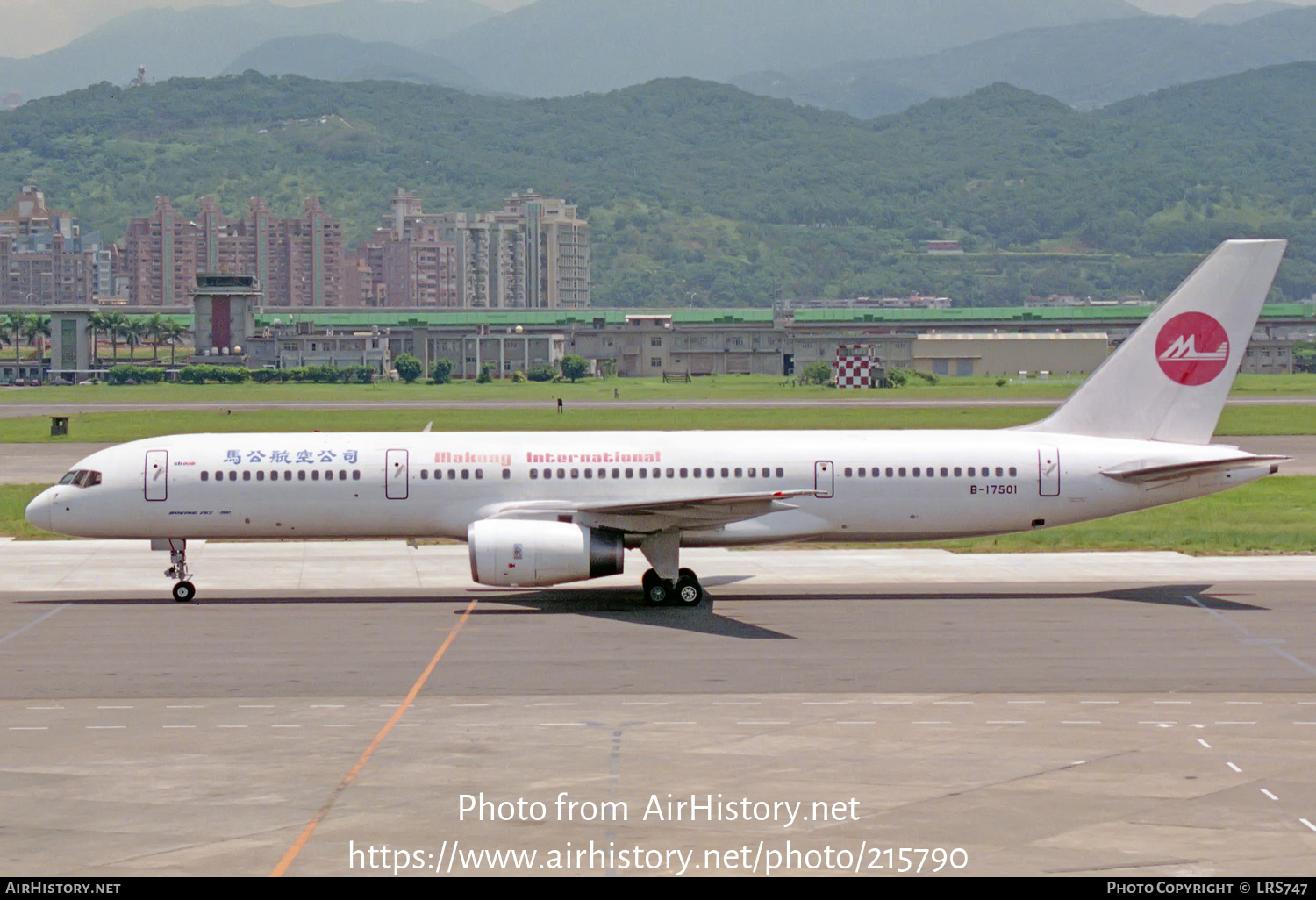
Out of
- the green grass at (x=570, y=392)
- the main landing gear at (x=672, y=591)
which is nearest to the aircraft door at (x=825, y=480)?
the main landing gear at (x=672, y=591)

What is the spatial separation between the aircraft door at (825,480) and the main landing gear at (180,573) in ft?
47.5

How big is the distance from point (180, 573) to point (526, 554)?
29.5ft

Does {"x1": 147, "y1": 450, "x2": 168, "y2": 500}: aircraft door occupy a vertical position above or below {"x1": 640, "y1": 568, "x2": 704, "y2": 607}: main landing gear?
above

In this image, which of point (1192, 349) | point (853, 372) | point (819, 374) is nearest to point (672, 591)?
point (1192, 349)

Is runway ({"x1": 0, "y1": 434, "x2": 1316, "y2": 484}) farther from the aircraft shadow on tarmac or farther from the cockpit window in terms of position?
the aircraft shadow on tarmac

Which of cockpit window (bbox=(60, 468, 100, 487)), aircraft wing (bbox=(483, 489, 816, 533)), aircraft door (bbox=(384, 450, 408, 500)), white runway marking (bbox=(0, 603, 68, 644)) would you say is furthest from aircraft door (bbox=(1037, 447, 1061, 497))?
white runway marking (bbox=(0, 603, 68, 644))

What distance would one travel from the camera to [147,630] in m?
31.1

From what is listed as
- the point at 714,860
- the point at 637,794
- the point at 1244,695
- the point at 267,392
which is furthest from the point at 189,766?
the point at 267,392

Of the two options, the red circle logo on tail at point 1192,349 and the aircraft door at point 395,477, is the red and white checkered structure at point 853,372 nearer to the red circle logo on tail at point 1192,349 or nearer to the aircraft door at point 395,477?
the red circle logo on tail at point 1192,349

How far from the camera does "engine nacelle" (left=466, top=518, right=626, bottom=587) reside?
32156 millimetres

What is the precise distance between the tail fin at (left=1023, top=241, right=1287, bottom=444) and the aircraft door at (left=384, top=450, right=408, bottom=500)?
52.9 ft

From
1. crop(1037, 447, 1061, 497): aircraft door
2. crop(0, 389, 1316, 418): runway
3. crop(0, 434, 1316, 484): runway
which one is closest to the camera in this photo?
crop(1037, 447, 1061, 497): aircraft door

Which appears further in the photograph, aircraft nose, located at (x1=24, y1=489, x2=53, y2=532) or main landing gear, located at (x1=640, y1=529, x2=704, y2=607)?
aircraft nose, located at (x1=24, y1=489, x2=53, y2=532)

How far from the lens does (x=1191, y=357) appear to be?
36469mm
